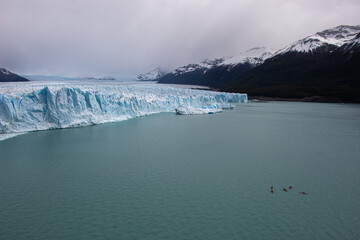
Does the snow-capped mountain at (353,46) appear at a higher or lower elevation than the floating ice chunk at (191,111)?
higher

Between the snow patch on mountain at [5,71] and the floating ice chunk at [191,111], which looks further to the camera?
the snow patch on mountain at [5,71]

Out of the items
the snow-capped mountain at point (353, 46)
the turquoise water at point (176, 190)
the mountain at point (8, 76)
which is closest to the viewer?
the turquoise water at point (176, 190)

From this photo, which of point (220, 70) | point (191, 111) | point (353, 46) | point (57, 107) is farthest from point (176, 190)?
point (220, 70)

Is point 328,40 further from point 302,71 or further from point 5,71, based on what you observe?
point 5,71

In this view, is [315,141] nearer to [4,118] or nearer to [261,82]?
[4,118]

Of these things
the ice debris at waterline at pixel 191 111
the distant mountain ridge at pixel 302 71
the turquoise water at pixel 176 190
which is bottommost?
the turquoise water at pixel 176 190

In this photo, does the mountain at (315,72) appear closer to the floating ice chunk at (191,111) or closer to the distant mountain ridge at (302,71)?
the distant mountain ridge at (302,71)

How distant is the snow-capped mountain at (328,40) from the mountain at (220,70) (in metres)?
18.2

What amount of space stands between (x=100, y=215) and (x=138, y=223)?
722 mm

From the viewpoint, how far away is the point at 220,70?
96500 millimetres

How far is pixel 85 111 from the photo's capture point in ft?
42.2

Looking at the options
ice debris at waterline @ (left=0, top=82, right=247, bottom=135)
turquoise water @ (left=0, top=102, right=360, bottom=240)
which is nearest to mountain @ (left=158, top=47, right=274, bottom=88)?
ice debris at waterline @ (left=0, top=82, right=247, bottom=135)

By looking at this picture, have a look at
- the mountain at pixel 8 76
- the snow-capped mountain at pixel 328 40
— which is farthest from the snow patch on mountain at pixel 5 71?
the snow-capped mountain at pixel 328 40

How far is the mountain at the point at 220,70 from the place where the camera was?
90.8 metres
